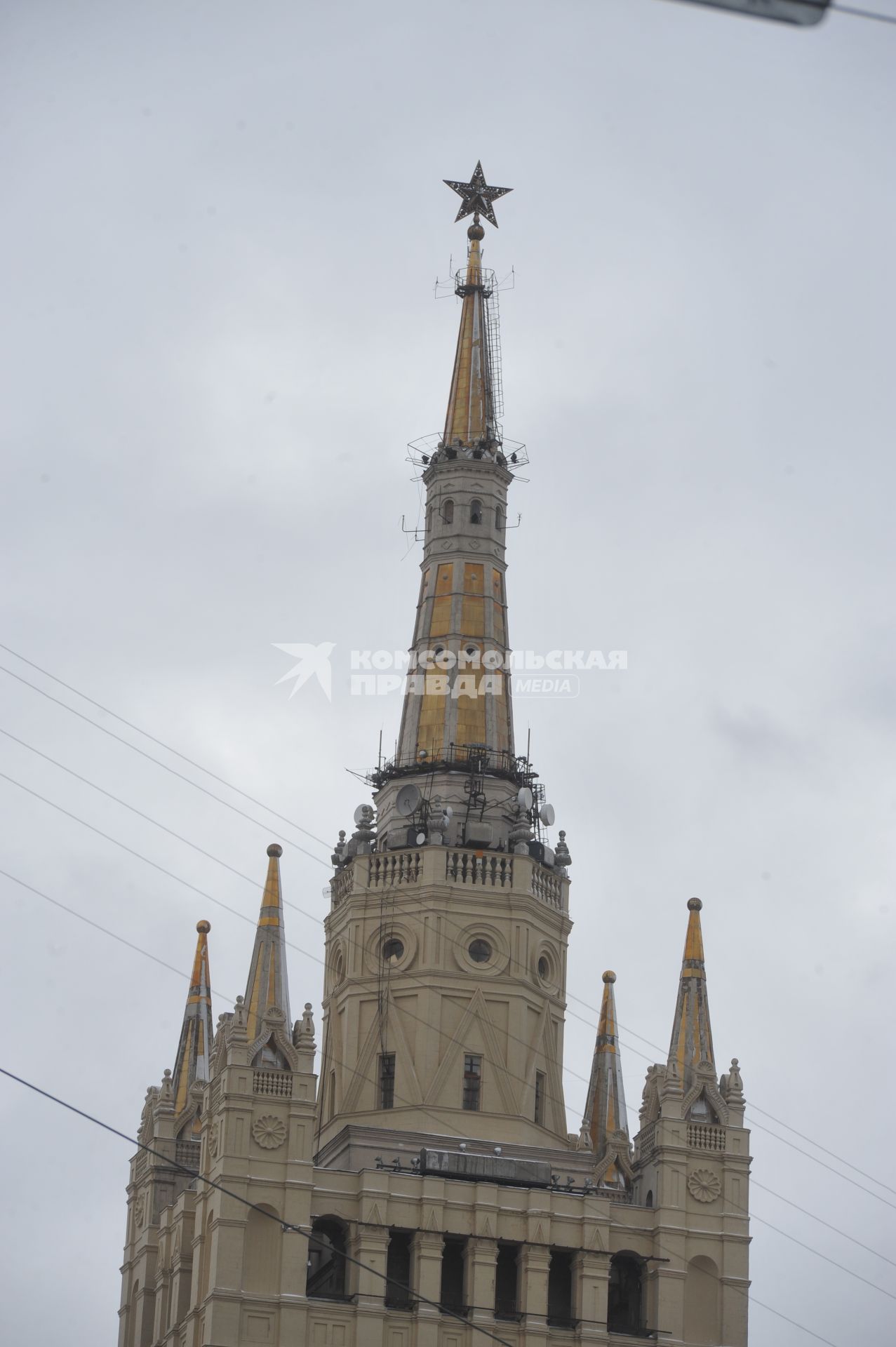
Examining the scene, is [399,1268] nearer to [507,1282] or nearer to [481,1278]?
[481,1278]

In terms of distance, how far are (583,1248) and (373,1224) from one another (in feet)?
28.5

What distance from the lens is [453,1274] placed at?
89.6 metres

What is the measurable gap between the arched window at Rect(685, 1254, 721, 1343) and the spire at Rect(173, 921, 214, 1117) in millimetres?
24328

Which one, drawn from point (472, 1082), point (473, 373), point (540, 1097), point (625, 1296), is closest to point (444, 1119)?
point (472, 1082)

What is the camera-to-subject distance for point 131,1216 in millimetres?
103312

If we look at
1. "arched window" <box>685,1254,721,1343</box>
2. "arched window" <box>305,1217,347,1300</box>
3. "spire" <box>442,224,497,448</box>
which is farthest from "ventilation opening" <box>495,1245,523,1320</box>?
"spire" <box>442,224,497,448</box>

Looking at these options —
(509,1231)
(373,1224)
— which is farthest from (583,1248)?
(373,1224)

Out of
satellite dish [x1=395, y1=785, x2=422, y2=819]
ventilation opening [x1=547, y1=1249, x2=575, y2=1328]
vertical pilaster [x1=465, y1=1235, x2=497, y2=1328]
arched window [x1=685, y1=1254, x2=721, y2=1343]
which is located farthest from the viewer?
satellite dish [x1=395, y1=785, x2=422, y2=819]

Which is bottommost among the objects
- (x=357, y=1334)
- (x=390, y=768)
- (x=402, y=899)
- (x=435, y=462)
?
(x=357, y=1334)

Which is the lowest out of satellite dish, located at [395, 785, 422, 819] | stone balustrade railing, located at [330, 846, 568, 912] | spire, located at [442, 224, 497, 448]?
stone balustrade railing, located at [330, 846, 568, 912]

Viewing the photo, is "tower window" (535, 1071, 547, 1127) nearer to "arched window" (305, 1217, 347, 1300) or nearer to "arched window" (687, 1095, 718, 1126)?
"arched window" (687, 1095, 718, 1126)

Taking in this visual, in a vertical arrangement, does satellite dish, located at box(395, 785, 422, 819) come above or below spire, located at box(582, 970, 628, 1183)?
above

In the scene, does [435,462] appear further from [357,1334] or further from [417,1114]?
[357,1334]

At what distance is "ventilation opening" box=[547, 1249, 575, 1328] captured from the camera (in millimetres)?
89750
